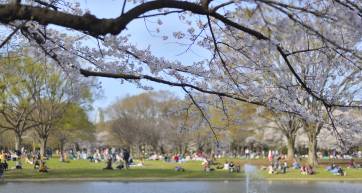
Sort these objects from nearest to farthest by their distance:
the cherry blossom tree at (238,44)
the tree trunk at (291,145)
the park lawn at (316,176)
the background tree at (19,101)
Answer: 1. the cherry blossom tree at (238,44)
2. the park lawn at (316,176)
3. the background tree at (19,101)
4. the tree trunk at (291,145)

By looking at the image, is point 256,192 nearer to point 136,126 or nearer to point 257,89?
point 257,89

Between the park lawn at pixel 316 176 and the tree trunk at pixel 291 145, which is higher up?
the tree trunk at pixel 291 145

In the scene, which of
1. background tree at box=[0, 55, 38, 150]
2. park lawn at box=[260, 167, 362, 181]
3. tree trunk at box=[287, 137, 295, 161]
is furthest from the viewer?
tree trunk at box=[287, 137, 295, 161]

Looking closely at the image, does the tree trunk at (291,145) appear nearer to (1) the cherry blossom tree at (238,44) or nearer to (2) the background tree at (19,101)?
(2) the background tree at (19,101)

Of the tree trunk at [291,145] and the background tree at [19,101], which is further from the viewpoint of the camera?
the tree trunk at [291,145]

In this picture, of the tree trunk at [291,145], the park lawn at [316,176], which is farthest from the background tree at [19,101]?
the tree trunk at [291,145]

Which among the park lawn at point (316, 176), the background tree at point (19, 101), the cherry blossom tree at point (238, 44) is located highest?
the background tree at point (19, 101)

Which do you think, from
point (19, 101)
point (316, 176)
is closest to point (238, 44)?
point (316, 176)

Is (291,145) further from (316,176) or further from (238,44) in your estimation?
(238,44)

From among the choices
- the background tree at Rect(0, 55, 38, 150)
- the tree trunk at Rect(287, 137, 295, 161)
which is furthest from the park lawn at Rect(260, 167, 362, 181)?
the background tree at Rect(0, 55, 38, 150)

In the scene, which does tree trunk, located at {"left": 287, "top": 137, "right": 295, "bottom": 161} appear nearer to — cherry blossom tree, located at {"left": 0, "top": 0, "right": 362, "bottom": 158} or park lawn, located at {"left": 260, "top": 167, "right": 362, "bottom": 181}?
park lawn, located at {"left": 260, "top": 167, "right": 362, "bottom": 181}

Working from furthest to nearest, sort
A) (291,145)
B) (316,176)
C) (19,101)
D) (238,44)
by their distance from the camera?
(291,145) → (19,101) → (316,176) → (238,44)

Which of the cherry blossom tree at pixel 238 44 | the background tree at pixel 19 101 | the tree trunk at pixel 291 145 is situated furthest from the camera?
the tree trunk at pixel 291 145

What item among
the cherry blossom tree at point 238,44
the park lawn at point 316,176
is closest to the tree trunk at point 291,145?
the park lawn at point 316,176
